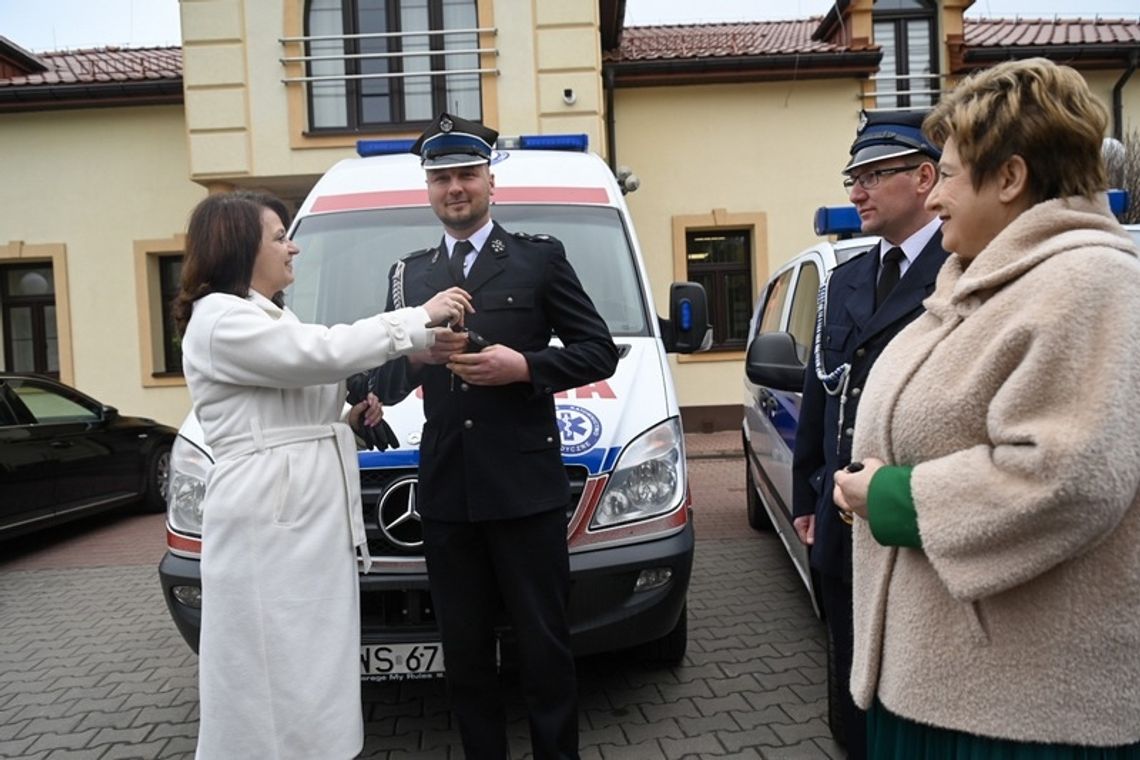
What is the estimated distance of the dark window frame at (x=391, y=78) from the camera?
1102cm

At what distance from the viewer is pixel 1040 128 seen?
4.66 feet

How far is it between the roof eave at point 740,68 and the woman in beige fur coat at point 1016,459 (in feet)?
35.4

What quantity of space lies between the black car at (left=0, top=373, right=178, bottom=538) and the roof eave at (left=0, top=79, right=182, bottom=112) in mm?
5257

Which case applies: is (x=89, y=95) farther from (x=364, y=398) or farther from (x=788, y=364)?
(x=788, y=364)

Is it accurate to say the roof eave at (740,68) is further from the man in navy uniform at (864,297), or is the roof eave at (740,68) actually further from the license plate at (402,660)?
the license plate at (402,660)

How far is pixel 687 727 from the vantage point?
351 cm

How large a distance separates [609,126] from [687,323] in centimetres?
820

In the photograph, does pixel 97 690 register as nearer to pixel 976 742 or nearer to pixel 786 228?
pixel 976 742

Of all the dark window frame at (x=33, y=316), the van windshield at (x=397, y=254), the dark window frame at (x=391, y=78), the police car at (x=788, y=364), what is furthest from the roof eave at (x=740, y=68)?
the dark window frame at (x=33, y=316)

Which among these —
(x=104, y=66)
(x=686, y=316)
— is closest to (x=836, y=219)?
(x=686, y=316)

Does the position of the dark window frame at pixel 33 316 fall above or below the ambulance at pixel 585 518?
above

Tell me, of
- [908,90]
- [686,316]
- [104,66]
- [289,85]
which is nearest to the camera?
[686,316]

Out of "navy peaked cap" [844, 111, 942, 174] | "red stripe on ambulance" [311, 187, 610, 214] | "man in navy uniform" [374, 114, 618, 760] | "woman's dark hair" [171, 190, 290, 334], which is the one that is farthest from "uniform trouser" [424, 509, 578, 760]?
"red stripe on ambulance" [311, 187, 610, 214]

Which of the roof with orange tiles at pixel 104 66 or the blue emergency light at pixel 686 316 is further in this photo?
the roof with orange tiles at pixel 104 66
